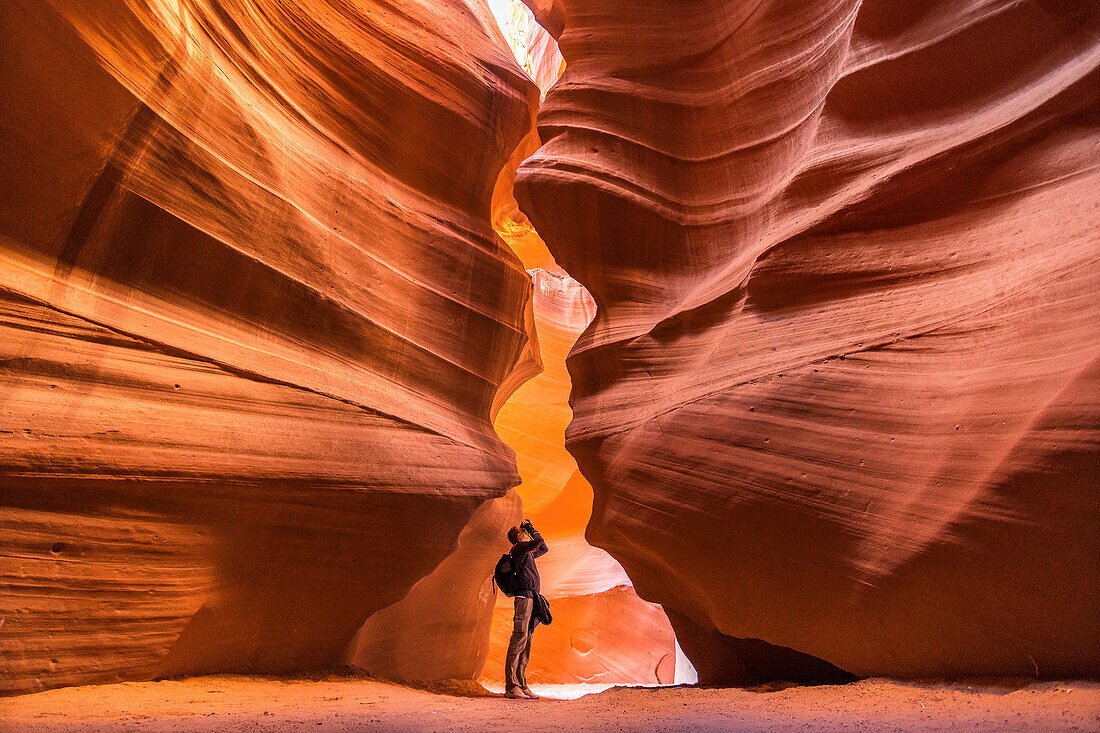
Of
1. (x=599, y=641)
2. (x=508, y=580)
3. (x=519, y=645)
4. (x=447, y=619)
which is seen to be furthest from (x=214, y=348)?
(x=599, y=641)

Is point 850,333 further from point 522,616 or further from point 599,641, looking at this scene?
point 599,641

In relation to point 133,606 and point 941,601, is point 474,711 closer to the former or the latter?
point 133,606

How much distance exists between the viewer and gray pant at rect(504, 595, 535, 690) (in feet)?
16.1

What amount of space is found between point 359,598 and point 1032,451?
12.8ft

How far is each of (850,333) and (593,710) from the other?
2.48 m

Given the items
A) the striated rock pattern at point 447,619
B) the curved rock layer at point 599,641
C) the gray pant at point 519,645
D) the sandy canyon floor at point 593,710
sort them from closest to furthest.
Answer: the sandy canyon floor at point 593,710 → the gray pant at point 519,645 → the striated rock pattern at point 447,619 → the curved rock layer at point 599,641

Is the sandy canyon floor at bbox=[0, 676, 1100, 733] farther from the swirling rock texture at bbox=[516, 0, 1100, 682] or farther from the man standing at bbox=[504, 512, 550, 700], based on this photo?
the man standing at bbox=[504, 512, 550, 700]

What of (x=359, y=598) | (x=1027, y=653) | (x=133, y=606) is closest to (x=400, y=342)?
(x=359, y=598)

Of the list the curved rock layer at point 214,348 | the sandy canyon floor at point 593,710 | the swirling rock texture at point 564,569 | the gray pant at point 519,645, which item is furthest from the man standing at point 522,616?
the swirling rock texture at point 564,569

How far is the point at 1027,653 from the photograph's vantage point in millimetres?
3021

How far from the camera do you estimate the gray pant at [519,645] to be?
4910mm

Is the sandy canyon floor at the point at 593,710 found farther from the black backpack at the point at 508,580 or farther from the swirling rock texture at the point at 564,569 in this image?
the swirling rock texture at the point at 564,569

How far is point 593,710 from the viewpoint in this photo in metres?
3.32

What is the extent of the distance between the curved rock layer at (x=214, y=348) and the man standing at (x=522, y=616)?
529mm
